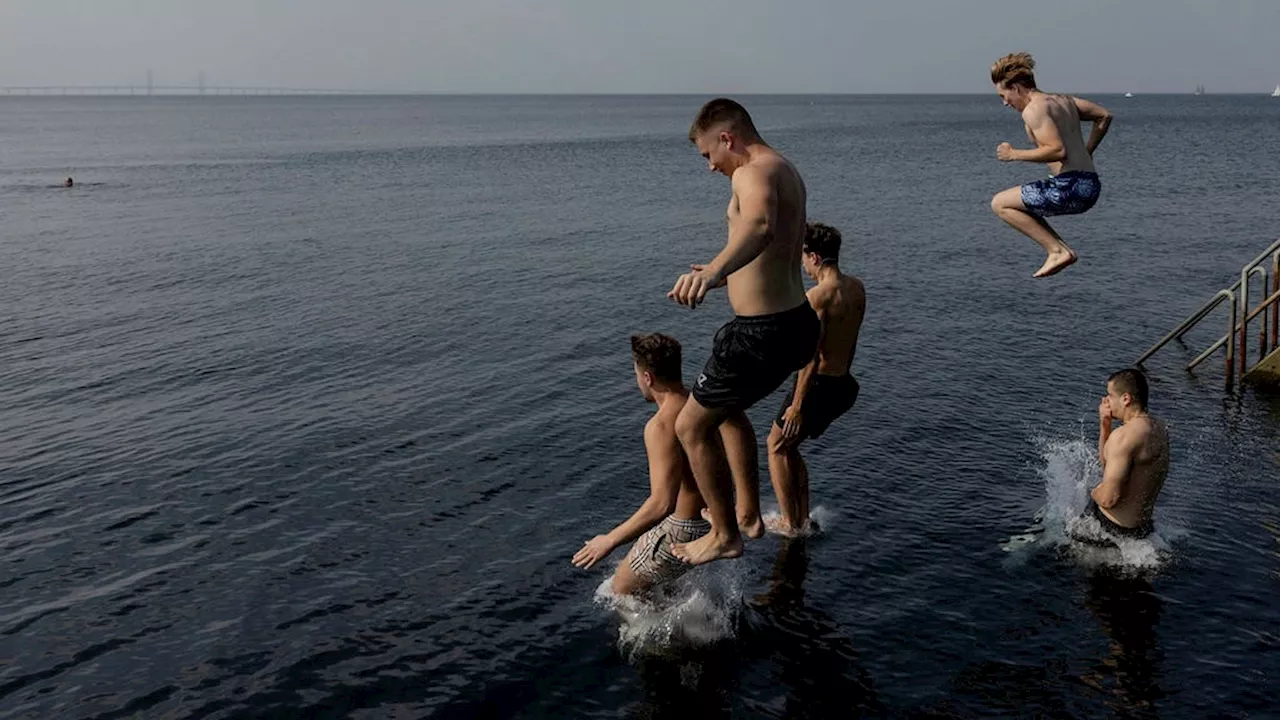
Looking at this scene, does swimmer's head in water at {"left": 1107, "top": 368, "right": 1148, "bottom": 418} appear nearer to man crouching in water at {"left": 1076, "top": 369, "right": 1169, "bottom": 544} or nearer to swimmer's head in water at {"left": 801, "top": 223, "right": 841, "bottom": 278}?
man crouching in water at {"left": 1076, "top": 369, "right": 1169, "bottom": 544}

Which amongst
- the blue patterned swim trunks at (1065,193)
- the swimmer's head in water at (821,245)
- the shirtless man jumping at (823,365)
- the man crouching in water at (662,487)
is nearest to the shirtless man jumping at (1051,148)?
the blue patterned swim trunks at (1065,193)

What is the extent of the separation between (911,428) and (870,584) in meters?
6.17

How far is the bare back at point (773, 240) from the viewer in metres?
7.25

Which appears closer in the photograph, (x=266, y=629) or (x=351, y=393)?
(x=266, y=629)

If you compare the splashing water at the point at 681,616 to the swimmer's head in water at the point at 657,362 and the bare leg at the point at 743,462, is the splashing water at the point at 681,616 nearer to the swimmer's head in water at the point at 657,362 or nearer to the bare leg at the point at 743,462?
the bare leg at the point at 743,462

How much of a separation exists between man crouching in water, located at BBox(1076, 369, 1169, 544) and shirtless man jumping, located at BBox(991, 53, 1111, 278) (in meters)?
2.65

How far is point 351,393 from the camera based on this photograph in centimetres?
2058

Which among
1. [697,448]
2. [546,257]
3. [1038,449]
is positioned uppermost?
[546,257]

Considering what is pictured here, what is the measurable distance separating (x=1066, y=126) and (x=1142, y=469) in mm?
4465

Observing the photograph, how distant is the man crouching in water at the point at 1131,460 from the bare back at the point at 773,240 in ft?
17.2

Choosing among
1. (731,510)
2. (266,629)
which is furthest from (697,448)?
(266,629)

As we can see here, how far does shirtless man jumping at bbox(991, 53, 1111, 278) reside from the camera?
923cm

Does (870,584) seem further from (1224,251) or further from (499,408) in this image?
(1224,251)

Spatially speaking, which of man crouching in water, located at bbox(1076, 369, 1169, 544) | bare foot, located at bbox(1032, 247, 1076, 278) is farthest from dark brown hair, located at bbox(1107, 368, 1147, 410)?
bare foot, located at bbox(1032, 247, 1076, 278)
